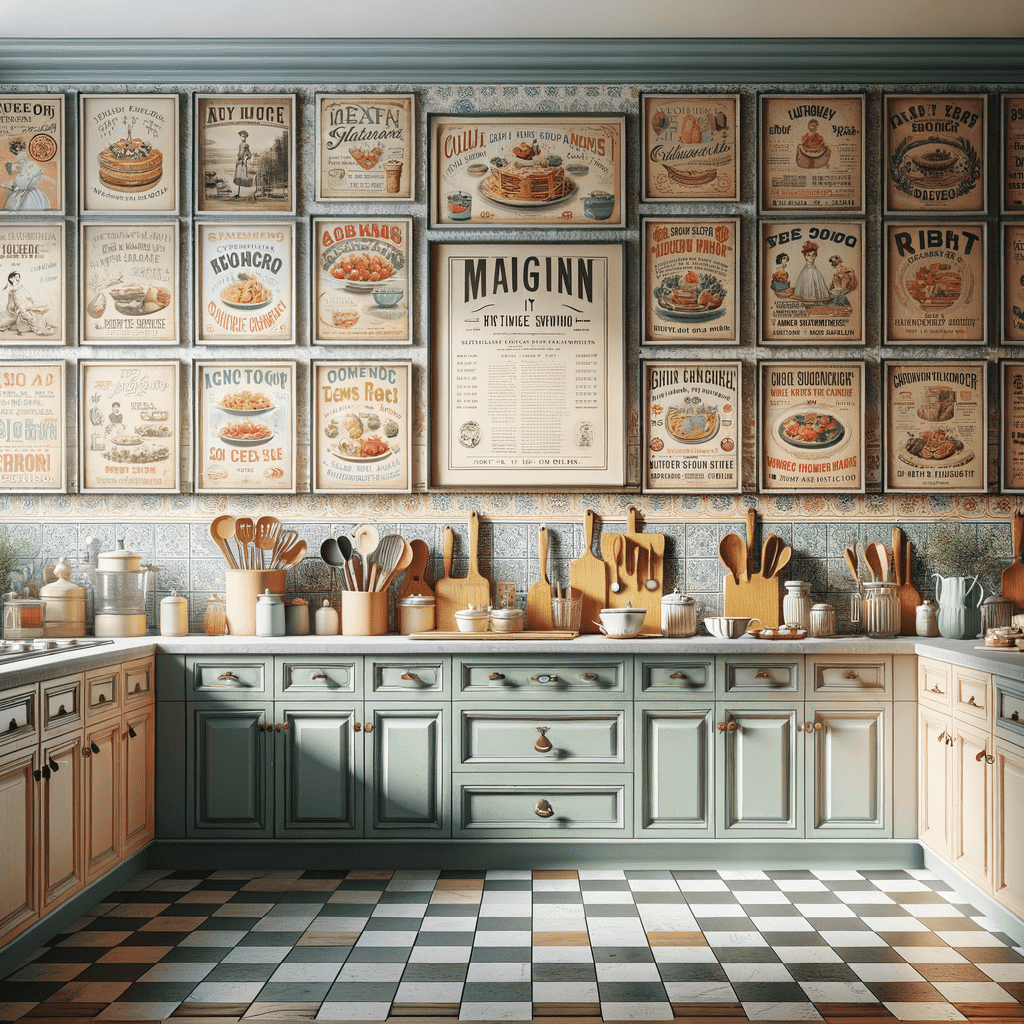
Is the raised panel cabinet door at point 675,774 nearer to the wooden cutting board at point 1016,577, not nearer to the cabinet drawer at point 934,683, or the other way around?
the cabinet drawer at point 934,683

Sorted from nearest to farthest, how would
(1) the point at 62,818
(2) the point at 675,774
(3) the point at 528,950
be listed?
(3) the point at 528,950, (1) the point at 62,818, (2) the point at 675,774

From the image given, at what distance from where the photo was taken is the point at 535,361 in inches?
163

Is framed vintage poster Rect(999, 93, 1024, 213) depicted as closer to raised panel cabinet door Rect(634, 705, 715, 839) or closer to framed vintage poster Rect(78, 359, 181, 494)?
raised panel cabinet door Rect(634, 705, 715, 839)

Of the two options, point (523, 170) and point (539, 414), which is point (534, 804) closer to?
point (539, 414)

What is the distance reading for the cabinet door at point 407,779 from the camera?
3594 millimetres

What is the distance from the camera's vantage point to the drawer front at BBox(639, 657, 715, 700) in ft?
11.9

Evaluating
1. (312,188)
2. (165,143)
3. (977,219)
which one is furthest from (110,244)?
(977,219)

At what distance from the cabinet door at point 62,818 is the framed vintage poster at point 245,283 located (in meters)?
1.93

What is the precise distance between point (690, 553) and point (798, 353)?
105cm

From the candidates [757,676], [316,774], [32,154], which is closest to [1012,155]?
[757,676]

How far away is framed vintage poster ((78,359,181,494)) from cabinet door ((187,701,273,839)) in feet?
3.81

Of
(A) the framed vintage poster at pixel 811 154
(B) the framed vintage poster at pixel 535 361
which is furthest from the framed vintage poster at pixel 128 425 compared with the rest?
(A) the framed vintage poster at pixel 811 154

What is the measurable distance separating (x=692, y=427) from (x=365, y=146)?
78.0 inches

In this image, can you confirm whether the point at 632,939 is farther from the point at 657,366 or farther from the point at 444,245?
the point at 444,245
